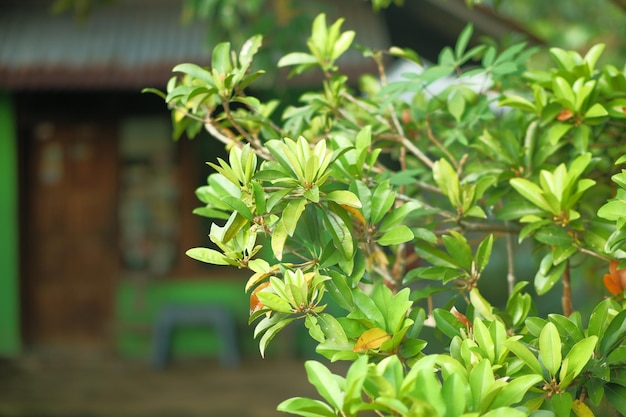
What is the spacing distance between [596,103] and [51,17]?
6.36m

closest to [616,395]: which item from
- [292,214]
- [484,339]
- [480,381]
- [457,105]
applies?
[484,339]

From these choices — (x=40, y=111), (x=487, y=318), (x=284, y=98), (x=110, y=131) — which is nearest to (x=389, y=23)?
(x=284, y=98)

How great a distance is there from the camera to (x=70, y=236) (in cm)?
747

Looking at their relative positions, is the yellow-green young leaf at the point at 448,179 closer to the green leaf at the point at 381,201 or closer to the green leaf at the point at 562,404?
the green leaf at the point at 381,201

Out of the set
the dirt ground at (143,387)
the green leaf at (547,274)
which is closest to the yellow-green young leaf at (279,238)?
the green leaf at (547,274)

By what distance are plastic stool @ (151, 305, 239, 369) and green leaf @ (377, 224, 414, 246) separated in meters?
Result: 5.68

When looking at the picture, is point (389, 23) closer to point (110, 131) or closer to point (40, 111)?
point (110, 131)

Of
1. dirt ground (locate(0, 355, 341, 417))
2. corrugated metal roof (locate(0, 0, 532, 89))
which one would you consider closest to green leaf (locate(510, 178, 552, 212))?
dirt ground (locate(0, 355, 341, 417))

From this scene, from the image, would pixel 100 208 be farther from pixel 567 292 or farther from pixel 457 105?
pixel 567 292

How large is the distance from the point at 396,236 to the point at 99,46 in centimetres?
577

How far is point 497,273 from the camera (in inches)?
393

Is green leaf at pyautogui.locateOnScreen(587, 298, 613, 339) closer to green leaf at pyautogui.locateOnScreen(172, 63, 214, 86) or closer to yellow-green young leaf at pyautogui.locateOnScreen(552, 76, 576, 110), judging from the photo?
yellow-green young leaf at pyautogui.locateOnScreen(552, 76, 576, 110)

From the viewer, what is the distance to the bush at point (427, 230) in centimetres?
126

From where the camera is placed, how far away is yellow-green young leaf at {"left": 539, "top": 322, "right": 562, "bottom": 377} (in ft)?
4.23
